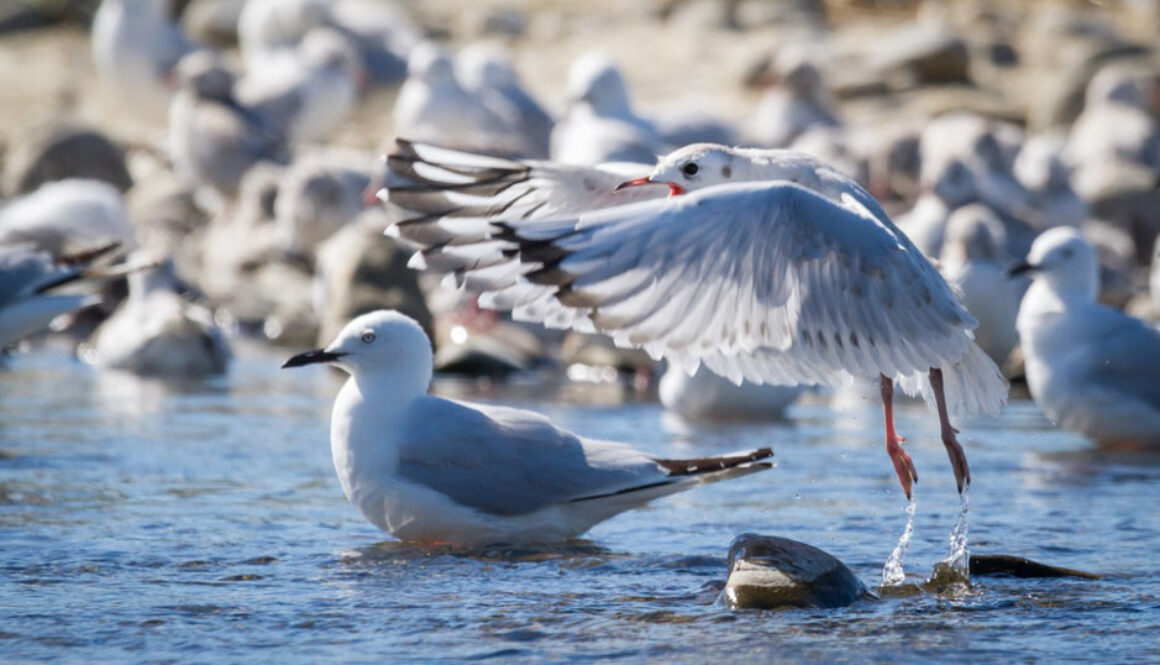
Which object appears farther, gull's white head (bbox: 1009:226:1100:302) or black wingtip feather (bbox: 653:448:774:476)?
gull's white head (bbox: 1009:226:1100:302)

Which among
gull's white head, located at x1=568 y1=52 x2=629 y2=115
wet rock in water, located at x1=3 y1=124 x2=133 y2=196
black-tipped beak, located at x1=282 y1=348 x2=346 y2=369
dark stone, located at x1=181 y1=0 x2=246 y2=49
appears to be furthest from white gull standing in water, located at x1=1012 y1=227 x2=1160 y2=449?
dark stone, located at x1=181 y1=0 x2=246 y2=49

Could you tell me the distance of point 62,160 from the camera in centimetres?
1838

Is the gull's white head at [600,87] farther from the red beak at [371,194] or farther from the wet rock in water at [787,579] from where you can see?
the wet rock in water at [787,579]

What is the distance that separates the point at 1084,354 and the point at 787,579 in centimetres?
371

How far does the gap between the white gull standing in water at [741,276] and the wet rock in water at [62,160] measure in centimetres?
1299

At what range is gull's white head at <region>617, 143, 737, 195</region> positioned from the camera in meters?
5.96

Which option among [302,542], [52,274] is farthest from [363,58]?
[302,542]

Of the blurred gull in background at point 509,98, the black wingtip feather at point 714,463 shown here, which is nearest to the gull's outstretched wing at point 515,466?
the black wingtip feather at point 714,463

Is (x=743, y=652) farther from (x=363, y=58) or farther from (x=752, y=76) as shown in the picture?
(x=363, y=58)

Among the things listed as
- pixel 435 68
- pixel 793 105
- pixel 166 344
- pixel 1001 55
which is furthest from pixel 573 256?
pixel 1001 55

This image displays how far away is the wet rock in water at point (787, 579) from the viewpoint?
5551 mm

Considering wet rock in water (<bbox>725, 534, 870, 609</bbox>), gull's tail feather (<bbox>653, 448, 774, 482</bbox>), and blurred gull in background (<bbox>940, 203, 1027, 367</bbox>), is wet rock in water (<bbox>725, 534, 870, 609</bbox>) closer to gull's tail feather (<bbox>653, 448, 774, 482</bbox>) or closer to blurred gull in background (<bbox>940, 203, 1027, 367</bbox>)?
gull's tail feather (<bbox>653, 448, 774, 482</bbox>)

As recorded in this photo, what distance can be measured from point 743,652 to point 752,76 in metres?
17.1

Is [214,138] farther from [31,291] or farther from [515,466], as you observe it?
[515,466]
